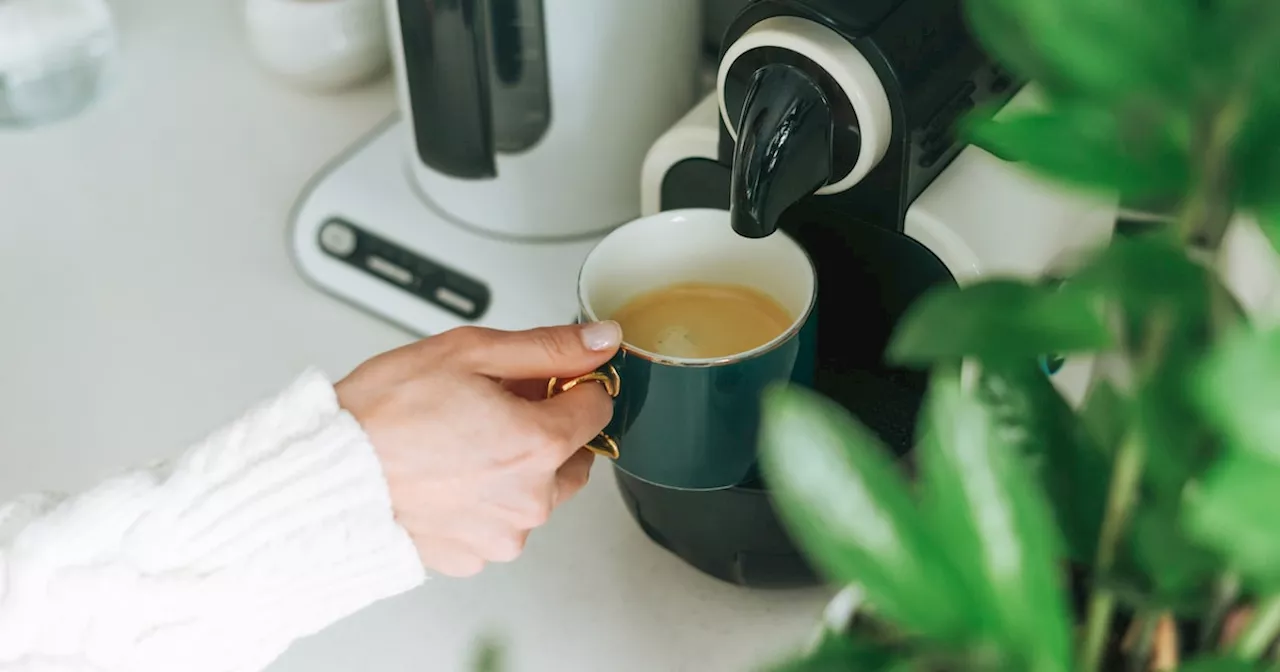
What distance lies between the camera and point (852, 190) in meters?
0.52

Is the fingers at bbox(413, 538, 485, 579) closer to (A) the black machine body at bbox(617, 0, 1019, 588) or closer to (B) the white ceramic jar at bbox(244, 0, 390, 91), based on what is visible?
(A) the black machine body at bbox(617, 0, 1019, 588)

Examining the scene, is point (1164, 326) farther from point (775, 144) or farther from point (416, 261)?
point (416, 261)

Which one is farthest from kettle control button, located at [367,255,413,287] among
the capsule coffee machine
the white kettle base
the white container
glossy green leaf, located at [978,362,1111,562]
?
glossy green leaf, located at [978,362,1111,562]

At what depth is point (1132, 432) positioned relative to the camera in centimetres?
22

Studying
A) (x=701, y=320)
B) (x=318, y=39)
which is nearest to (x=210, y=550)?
(x=701, y=320)

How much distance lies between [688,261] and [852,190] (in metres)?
0.08

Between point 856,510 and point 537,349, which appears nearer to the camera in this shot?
point 856,510

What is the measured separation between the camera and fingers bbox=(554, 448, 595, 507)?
1.79 ft

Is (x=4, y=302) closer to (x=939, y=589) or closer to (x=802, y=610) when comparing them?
(x=802, y=610)

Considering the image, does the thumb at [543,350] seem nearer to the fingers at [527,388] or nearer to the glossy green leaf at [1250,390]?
the fingers at [527,388]

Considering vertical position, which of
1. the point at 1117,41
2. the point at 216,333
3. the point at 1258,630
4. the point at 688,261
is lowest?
the point at 216,333

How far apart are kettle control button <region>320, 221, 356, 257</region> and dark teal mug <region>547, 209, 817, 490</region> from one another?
0.25 metres

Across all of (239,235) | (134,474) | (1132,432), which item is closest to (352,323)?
(239,235)

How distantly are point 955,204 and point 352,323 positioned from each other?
1.14 feet
